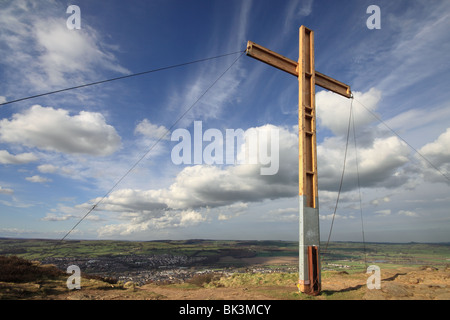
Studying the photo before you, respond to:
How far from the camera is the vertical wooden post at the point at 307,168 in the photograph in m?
9.88

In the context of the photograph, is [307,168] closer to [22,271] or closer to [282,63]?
[282,63]

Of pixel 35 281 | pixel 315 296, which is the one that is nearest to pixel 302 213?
pixel 315 296

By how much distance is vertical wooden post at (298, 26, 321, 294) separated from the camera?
988cm

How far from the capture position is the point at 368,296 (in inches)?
340

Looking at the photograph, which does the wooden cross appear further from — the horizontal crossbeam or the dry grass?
the dry grass

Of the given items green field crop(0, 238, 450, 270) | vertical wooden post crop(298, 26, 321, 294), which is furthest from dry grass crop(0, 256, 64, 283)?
green field crop(0, 238, 450, 270)

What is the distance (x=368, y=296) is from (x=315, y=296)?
2.02m

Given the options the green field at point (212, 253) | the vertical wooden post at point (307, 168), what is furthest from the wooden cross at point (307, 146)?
the green field at point (212, 253)

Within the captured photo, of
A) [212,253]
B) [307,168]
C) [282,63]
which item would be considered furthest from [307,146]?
[212,253]

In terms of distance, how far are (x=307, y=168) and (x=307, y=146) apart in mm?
1151

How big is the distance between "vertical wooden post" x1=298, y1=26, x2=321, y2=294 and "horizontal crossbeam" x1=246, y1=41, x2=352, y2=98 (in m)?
0.53

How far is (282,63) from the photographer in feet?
38.9
